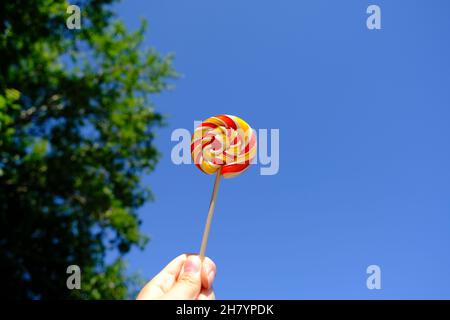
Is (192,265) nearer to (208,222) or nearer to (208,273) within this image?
(208,273)

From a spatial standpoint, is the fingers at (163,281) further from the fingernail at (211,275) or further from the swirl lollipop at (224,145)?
the swirl lollipop at (224,145)

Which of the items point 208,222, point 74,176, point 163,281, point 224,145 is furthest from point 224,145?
point 74,176

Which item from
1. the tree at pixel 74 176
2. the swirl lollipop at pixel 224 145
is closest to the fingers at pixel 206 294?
the swirl lollipop at pixel 224 145

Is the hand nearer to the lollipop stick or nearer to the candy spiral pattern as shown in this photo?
the lollipop stick

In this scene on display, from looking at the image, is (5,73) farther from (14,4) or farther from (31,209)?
(31,209)
